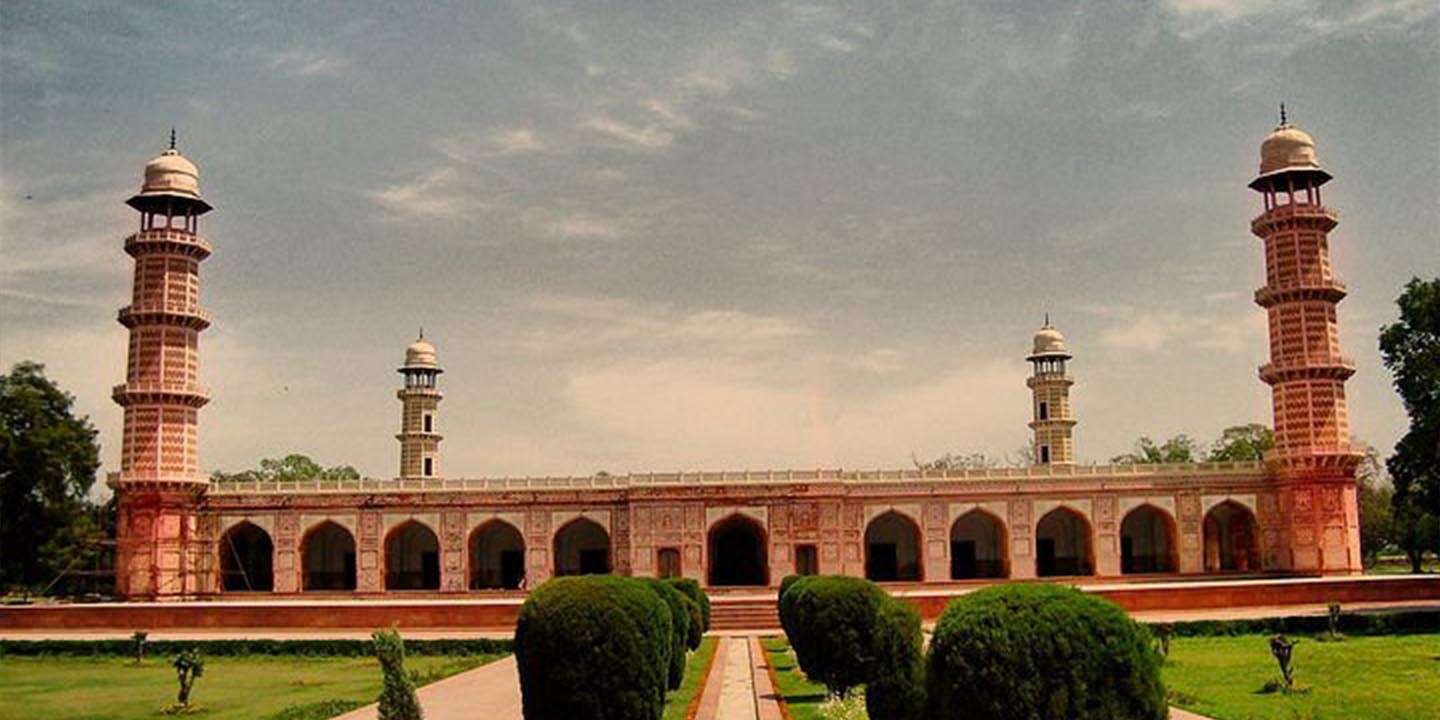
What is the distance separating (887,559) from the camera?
40406mm

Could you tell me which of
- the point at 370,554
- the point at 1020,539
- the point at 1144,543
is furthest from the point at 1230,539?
the point at 370,554

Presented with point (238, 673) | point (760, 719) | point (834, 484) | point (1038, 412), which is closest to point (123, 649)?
point (238, 673)

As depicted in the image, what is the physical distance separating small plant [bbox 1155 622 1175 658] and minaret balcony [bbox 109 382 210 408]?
25.7m

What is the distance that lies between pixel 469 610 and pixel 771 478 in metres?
12.5

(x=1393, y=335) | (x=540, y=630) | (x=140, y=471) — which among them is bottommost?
(x=540, y=630)

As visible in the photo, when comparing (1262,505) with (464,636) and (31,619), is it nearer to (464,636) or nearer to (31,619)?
(464,636)

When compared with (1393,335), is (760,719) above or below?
below

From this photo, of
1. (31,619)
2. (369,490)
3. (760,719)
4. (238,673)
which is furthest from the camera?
(369,490)

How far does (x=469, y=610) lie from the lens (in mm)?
26250

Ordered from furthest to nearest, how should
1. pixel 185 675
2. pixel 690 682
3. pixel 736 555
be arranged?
pixel 736 555
pixel 690 682
pixel 185 675

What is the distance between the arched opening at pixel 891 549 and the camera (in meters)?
40.2

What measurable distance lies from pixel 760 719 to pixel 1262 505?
2670 centimetres

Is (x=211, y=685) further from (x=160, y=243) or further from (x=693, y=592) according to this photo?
(x=160, y=243)

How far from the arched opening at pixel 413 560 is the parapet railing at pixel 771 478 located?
282 centimetres
